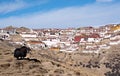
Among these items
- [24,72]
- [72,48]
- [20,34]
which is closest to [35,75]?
[24,72]

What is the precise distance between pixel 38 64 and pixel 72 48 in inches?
4654

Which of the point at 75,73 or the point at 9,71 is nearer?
the point at 9,71

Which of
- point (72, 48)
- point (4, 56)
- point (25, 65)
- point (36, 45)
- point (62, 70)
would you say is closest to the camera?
point (25, 65)

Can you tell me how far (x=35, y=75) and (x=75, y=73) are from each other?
20.8ft

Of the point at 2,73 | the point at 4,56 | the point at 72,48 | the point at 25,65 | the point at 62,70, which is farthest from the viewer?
the point at 72,48

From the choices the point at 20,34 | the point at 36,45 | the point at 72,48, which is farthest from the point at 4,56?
the point at 20,34

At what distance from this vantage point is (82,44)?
16012cm

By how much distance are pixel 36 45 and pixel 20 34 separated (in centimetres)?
3859

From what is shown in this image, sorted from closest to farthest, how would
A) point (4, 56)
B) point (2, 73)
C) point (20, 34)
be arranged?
point (2, 73) → point (4, 56) → point (20, 34)

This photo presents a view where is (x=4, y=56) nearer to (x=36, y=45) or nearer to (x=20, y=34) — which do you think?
(x=36, y=45)

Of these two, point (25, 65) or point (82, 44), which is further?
point (82, 44)

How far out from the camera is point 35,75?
1175 inches

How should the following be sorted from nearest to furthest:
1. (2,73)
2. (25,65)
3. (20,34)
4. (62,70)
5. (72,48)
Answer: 1. (2,73)
2. (25,65)
3. (62,70)
4. (72,48)
5. (20,34)

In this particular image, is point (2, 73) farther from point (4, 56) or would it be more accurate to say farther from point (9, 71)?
point (4, 56)
